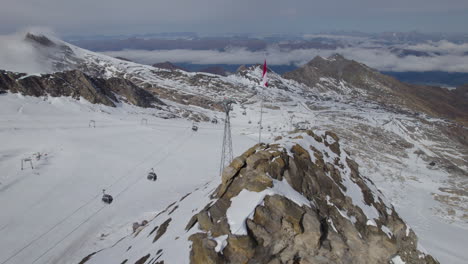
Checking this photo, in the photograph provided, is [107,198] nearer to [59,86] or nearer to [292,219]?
[292,219]

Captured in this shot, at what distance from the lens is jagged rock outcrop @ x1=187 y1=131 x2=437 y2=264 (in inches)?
790

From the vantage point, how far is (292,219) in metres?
21.2

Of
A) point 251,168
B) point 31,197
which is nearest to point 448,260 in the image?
point 251,168

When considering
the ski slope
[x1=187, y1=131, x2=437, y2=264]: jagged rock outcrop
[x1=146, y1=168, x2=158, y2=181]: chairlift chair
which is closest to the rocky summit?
[x1=187, y1=131, x2=437, y2=264]: jagged rock outcrop

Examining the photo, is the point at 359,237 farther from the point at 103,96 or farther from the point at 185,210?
the point at 103,96

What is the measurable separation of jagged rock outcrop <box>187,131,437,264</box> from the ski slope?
24.2m

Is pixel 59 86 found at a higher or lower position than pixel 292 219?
lower

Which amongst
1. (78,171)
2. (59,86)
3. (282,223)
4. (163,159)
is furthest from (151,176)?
(59,86)

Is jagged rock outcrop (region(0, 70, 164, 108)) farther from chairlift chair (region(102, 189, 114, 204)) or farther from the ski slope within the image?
chairlift chair (region(102, 189, 114, 204))

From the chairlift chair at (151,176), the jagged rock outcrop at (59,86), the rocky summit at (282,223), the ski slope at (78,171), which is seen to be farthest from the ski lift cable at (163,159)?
the jagged rock outcrop at (59,86)

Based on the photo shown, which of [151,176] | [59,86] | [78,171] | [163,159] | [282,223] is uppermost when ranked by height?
[282,223]

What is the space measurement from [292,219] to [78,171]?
4911 centimetres

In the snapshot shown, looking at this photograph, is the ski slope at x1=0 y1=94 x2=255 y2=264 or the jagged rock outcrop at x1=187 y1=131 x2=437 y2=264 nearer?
the jagged rock outcrop at x1=187 y1=131 x2=437 y2=264

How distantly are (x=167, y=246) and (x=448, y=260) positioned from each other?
54320 millimetres
